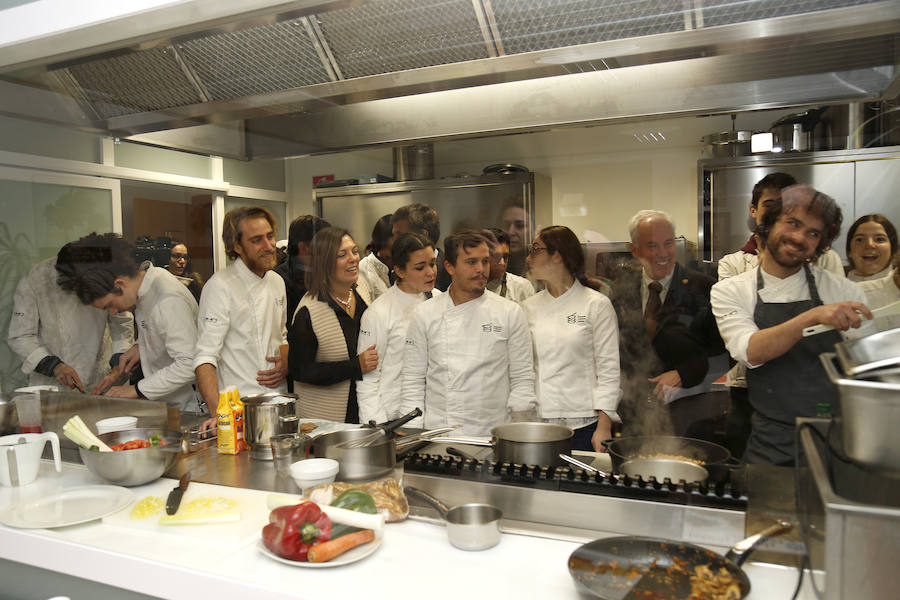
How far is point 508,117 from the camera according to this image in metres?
1.98

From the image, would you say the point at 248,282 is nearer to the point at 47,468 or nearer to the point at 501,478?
the point at 47,468

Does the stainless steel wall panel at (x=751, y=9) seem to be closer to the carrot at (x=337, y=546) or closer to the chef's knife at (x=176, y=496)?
the carrot at (x=337, y=546)

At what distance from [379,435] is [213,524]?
0.44m

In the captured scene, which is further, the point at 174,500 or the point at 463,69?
the point at 463,69

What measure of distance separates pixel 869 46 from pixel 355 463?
1.56 meters

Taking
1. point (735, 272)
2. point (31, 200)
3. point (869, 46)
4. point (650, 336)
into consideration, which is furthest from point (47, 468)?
point (869, 46)

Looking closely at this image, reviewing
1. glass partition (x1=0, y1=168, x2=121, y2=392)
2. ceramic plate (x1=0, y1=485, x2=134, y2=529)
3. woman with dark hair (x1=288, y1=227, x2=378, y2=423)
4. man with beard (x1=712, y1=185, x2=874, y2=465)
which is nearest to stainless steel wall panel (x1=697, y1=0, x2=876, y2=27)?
man with beard (x1=712, y1=185, x2=874, y2=465)

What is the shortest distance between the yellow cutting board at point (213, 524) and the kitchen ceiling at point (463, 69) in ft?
3.77

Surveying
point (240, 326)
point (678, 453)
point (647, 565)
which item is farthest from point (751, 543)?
point (240, 326)

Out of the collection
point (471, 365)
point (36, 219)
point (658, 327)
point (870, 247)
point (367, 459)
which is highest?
point (36, 219)

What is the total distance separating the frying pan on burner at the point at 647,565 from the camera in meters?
0.94

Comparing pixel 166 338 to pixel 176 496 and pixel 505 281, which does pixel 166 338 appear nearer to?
pixel 176 496

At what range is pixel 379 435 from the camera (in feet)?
5.17

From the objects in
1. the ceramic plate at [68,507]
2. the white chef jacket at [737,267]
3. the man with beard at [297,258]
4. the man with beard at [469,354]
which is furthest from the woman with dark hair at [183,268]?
the white chef jacket at [737,267]
